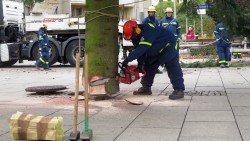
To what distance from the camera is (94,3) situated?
868 cm

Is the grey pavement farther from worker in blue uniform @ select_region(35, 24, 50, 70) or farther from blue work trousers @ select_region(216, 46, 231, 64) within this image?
worker in blue uniform @ select_region(35, 24, 50, 70)

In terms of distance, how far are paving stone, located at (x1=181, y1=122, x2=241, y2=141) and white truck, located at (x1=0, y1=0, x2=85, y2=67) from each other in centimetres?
1238

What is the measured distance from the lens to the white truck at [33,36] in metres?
18.6

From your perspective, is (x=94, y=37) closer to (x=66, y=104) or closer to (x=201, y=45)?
(x=66, y=104)

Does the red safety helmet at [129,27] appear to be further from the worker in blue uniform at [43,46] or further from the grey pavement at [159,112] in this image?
the worker in blue uniform at [43,46]

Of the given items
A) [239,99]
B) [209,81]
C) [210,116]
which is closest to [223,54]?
[209,81]

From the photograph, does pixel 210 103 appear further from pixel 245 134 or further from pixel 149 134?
pixel 149 134

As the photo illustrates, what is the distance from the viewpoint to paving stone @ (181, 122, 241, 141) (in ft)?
18.8

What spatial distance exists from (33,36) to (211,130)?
593 inches

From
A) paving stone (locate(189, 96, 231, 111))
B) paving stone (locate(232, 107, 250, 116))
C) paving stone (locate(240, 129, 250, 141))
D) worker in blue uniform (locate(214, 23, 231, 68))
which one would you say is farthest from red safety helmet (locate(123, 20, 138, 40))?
worker in blue uniform (locate(214, 23, 231, 68))

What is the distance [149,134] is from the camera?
19.2 ft

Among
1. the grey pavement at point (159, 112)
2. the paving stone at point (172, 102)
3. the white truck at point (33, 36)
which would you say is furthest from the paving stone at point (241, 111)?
the white truck at point (33, 36)

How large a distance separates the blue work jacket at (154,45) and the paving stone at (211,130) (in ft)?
7.41

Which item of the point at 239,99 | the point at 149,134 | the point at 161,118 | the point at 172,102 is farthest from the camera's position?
the point at 239,99
